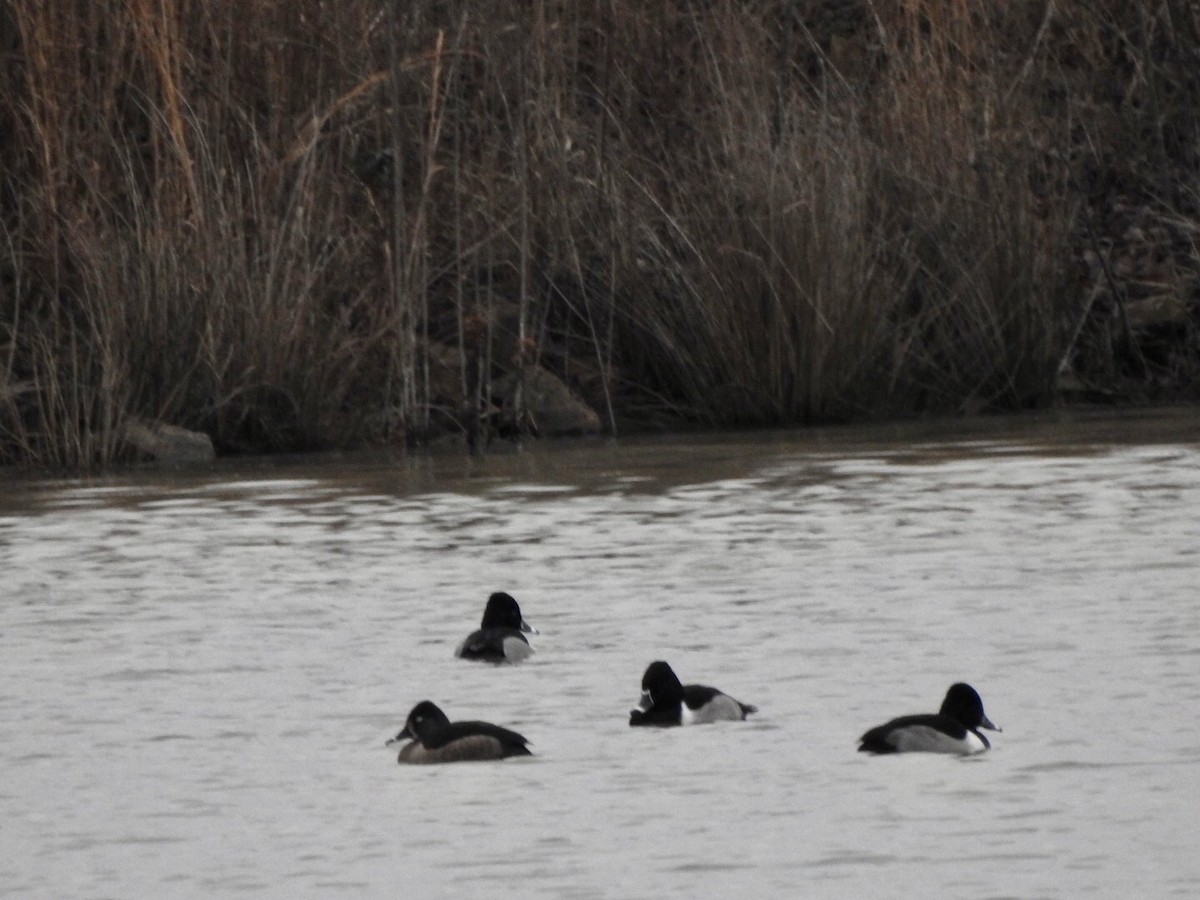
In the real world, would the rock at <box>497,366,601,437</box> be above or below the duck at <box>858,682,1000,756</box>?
above

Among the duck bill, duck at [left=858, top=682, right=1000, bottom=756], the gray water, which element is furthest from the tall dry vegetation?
duck at [left=858, top=682, right=1000, bottom=756]

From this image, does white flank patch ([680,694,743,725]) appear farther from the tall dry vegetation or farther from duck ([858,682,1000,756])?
the tall dry vegetation

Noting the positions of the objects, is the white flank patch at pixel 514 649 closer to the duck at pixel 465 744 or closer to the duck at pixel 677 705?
the duck at pixel 677 705

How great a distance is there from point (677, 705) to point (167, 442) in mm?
7598

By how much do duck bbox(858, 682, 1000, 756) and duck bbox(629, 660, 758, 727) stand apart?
1.63 ft

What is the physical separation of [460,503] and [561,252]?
3.52 m

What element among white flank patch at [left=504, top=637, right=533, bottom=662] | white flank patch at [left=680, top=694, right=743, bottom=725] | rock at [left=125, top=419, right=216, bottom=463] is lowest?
white flank patch at [left=680, top=694, right=743, bottom=725]

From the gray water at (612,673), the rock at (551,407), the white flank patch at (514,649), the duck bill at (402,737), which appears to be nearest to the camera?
the gray water at (612,673)

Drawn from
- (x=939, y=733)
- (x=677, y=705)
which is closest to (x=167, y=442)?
(x=677, y=705)

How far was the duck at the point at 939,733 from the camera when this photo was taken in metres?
7.13

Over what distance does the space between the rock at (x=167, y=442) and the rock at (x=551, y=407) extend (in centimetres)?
185

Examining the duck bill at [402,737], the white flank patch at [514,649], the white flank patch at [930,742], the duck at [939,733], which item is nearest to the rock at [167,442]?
the white flank patch at [514,649]

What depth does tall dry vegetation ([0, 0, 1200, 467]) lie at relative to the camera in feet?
48.3

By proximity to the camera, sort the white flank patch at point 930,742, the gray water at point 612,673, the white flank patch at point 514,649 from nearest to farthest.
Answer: the gray water at point 612,673 → the white flank patch at point 930,742 → the white flank patch at point 514,649
